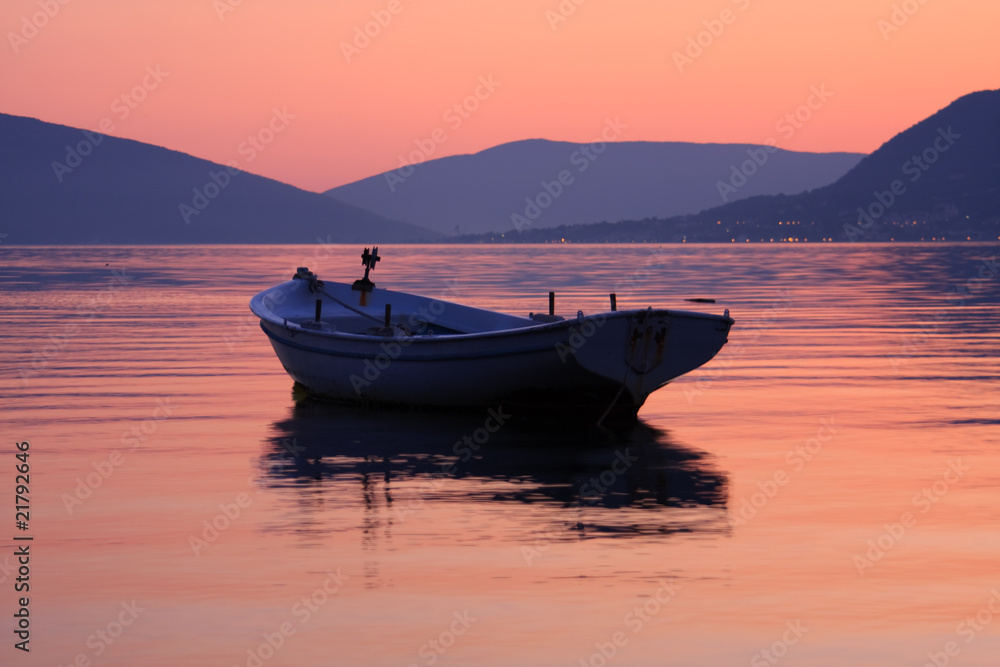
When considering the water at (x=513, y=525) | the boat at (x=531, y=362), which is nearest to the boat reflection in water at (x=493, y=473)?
the water at (x=513, y=525)

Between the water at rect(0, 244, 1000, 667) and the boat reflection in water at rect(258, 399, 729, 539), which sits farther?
the boat reflection in water at rect(258, 399, 729, 539)

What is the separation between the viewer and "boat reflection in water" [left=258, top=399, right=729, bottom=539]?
13.9 meters

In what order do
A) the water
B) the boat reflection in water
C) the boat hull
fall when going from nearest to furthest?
the water < the boat reflection in water < the boat hull

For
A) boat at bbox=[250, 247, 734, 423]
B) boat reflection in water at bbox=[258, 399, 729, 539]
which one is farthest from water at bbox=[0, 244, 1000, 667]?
boat at bbox=[250, 247, 734, 423]

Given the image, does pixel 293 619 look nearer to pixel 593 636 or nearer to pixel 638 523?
pixel 593 636

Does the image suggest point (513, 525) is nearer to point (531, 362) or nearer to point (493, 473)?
point (493, 473)

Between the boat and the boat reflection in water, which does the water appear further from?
the boat

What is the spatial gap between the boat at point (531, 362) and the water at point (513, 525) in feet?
1.62

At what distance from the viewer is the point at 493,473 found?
16.7 meters

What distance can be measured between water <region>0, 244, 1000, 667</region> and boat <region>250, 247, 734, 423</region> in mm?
494

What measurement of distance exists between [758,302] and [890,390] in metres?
30.4

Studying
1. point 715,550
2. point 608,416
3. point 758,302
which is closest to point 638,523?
point 715,550

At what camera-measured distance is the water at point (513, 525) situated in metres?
9.70

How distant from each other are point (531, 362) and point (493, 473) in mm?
4438
